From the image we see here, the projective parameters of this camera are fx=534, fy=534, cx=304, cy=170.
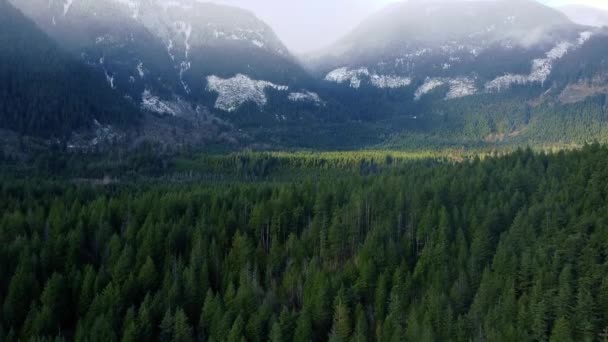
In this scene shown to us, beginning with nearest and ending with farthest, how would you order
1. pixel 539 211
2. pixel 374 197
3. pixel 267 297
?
pixel 267 297, pixel 539 211, pixel 374 197

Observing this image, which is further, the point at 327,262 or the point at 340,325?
the point at 327,262

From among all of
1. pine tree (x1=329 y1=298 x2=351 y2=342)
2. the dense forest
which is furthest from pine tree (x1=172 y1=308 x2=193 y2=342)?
pine tree (x1=329 y1=298 x2=351 y2=342)

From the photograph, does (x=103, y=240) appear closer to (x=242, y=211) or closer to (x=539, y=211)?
(x=242, y=211)

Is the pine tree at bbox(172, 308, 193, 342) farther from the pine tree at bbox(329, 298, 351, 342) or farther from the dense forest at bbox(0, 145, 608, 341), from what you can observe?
the pine tree at bbox(329, 298, 351, 342)

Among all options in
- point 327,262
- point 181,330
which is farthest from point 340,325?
point 327,262

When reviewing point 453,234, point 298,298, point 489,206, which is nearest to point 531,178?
point 489,206

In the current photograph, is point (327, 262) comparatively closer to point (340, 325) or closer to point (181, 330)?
point (340, 325)

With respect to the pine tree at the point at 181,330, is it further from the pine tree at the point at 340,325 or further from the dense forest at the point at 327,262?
the pine tree at the point at 340,325

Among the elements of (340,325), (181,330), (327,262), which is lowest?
(181,330)
